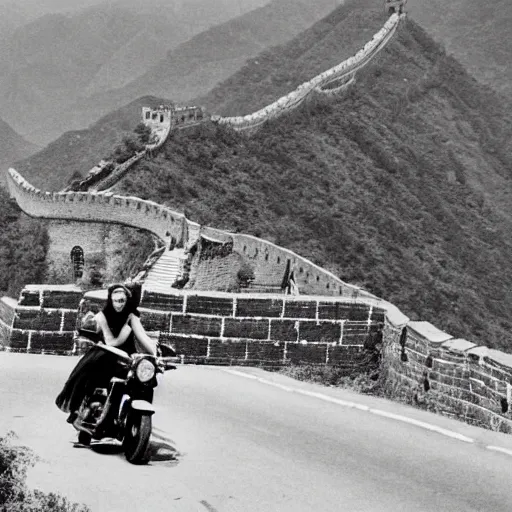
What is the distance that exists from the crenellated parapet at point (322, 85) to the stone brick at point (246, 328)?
51785mm

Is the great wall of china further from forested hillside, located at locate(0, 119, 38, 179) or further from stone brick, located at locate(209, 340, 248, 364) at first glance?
forested hillside, located at locate(0, 119, 38, 179)

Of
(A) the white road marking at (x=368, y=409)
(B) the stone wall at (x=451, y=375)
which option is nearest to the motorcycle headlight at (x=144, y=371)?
(A) the white road marking at (x=368, y=409)

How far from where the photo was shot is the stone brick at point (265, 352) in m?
13.6

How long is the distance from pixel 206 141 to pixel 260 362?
48.5 m

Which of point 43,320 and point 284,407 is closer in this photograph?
point 284,407

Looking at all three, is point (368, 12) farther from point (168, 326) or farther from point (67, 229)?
point (168, 326)

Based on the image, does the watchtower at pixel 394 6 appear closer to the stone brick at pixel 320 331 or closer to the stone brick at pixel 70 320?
the stone brick at pixel 320 331

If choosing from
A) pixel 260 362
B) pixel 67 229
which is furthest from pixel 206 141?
pixel 260 362

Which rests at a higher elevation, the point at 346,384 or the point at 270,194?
the point at 270,194

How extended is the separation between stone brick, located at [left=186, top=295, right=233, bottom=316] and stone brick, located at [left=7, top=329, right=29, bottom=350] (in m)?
2.01

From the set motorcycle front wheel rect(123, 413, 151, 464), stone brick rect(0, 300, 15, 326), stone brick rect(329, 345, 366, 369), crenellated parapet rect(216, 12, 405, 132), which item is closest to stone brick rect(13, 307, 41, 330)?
stone brick rect(0, 300, 15, 326)

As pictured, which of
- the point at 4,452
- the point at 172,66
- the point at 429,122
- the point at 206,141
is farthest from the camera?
the point at 172,66

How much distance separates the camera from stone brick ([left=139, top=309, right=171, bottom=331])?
13.2 m

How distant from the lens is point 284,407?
36.4ft
